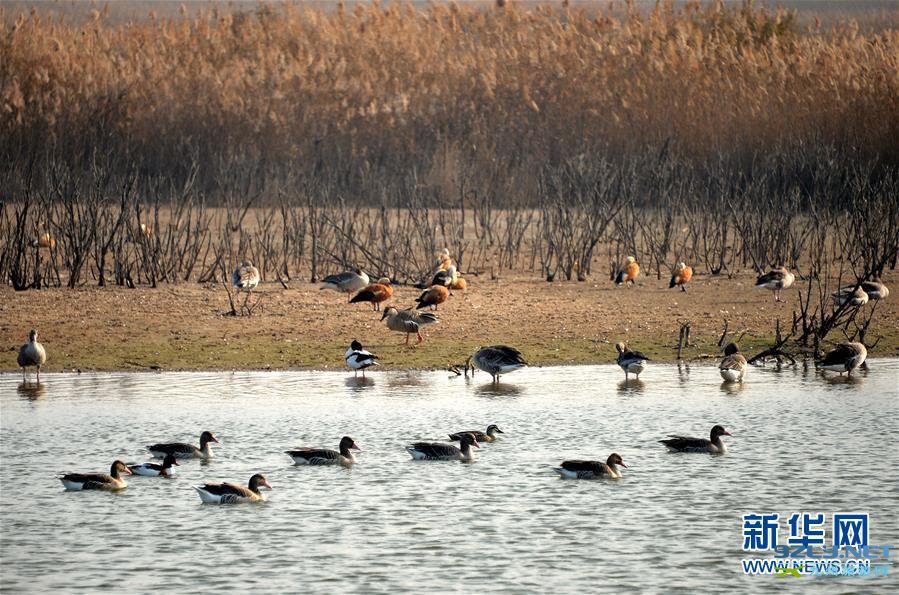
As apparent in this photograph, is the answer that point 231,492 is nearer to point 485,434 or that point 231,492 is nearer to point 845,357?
point 485,434

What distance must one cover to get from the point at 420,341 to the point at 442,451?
19.2 feet

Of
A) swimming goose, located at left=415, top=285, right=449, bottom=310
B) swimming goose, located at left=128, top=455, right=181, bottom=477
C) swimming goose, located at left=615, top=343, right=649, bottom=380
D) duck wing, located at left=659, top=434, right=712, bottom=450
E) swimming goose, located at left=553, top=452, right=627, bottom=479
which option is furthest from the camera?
swimming goose, located at left=415, top=285, right=449, bottom=310

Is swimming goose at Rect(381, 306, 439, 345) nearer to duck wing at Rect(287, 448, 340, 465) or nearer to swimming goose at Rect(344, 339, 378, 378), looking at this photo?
swimming goose at Rect(344, 339, 378, 378)

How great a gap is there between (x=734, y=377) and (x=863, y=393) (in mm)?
1353

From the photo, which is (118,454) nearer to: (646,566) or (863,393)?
(646,566)

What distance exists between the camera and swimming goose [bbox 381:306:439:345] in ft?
56.7

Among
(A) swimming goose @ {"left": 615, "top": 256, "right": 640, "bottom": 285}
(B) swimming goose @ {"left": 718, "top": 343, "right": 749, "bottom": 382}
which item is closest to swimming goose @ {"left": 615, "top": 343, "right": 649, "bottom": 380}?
(B) swimming goose @ {"left": 718, "top": 343, "right": 749, "bottom": 382}

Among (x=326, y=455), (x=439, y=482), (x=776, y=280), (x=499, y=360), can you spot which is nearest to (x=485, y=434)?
(x=439, y=482)

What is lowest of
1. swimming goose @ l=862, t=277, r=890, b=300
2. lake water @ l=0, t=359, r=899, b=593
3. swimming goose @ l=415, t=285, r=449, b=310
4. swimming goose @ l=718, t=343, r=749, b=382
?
lake water @ l=0, t=359, r=899, b=593

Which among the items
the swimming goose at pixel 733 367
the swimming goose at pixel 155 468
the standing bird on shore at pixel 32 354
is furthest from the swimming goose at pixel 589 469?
the standing bird on shore at pixel 32 354

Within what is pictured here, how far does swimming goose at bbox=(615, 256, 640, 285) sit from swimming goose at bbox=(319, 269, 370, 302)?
3915 mm

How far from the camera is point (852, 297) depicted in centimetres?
1703

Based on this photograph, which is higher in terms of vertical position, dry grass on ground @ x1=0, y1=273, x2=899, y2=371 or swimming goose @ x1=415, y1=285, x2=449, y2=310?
swimming goose @ x1=415, y1=285, x2=449, y2=310

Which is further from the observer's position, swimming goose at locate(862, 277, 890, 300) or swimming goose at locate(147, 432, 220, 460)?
swimming goose at locate(862, 277, 890, 300)
